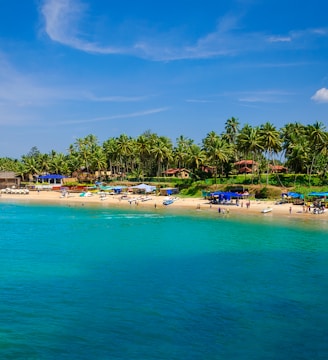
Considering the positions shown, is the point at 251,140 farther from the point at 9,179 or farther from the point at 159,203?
the point at 9,179

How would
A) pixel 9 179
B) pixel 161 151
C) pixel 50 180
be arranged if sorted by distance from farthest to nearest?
pixel 50 180 → pixel 9 179 → pixel 161 151

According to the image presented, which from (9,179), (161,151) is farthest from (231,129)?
(9,179)

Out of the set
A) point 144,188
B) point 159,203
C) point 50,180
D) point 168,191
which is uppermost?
point 50,180

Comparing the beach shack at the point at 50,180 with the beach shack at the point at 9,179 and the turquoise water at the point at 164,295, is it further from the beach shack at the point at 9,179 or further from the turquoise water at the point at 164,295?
the turquoise water at the point at 164,295

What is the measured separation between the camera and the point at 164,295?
22281 millimetres

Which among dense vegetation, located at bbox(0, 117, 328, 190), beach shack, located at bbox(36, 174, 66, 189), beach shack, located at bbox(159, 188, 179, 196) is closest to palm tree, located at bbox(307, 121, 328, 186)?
dense vegetation, located at bbox(0, 117, 328, 190)

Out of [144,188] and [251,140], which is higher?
[251,140]

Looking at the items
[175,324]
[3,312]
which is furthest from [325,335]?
[3,312]

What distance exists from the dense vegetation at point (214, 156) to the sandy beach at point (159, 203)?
10.4 meters

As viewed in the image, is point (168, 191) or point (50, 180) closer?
point (168, 191)

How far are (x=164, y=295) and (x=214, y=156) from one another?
59312mm

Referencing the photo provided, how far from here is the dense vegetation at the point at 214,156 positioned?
74062mm

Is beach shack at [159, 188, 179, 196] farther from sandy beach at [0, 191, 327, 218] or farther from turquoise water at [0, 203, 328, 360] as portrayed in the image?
turquoise water at [0, 203, 328, 360]

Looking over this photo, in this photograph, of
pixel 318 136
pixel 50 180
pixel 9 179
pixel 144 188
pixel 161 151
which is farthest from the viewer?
pixel 50 180
